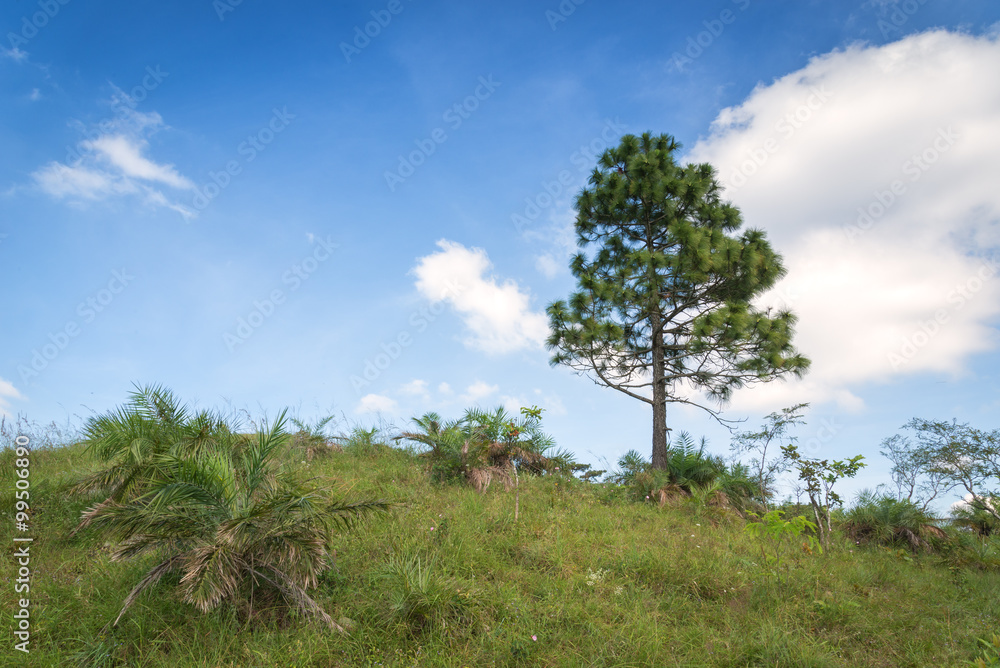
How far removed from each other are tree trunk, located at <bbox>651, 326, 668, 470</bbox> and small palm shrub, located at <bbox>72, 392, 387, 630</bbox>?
995 centimetres

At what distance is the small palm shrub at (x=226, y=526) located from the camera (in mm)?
4094

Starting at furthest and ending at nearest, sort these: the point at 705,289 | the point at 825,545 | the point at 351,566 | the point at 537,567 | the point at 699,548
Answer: the point at 705,289, the point at 825,545, the point at 699,548, the point at 537,567, the point at 351,566

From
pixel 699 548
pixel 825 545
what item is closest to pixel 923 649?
pixel 699 548

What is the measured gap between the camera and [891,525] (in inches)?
382

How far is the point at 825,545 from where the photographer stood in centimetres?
812

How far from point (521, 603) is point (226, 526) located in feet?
8.50

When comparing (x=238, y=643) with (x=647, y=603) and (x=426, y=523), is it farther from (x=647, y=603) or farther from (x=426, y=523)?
(x=647, y=603)

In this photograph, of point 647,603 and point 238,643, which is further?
point 647,603

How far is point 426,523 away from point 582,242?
1119cm

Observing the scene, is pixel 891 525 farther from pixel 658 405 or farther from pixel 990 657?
pixel 990 657

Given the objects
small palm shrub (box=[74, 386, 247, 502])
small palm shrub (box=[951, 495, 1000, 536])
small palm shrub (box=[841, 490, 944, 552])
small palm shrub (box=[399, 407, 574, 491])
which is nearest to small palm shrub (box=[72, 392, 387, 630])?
small palm shrub (box=[74, 386, 247, 502])

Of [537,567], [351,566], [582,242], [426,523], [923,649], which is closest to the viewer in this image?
[923,649]

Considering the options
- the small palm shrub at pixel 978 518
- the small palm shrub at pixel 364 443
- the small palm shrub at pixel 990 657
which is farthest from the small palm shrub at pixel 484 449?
the small palm shrub at pixel 978 518

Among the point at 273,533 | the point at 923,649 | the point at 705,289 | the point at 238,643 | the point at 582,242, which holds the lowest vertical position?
the point at 238,643
